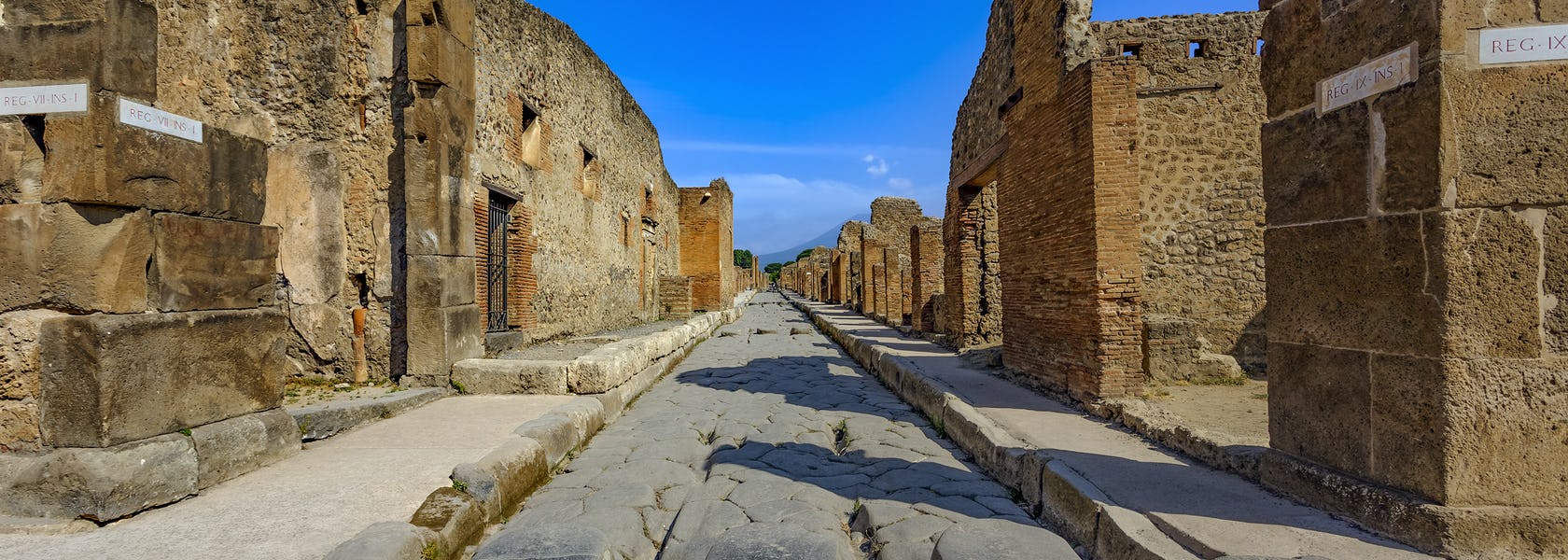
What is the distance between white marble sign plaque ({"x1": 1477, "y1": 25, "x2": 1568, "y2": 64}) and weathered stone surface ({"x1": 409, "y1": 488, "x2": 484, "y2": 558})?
4228 millimetres

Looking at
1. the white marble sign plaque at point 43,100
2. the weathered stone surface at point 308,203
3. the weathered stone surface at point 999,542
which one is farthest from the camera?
the weathered stone surface at point 308,203

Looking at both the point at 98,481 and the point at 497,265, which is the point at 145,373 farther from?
the point at 497,265

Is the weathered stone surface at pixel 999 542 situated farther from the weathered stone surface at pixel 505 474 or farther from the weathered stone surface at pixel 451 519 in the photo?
the weathered stone surface at pixel 505 474

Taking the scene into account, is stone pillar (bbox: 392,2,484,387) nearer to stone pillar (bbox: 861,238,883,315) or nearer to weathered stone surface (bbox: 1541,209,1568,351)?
weathered stone surface (bbox: 1541,209,1568,351)

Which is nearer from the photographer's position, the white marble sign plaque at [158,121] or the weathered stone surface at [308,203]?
the white marble sign plaque at [158,121]

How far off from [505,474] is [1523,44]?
14.9 ft

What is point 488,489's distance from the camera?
3006 millimetres

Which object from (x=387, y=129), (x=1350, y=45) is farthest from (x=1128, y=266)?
(x=387, y=129)

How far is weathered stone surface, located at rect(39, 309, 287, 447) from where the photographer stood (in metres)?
2.65

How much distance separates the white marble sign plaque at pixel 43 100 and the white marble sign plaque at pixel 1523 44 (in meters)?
5.58

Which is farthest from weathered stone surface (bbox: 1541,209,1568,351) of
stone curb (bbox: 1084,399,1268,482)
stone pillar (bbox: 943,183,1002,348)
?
stone pillar (bbox: 943,183,1002,348)

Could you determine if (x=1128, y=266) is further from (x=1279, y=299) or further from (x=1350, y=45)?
(x=1350, y=45)

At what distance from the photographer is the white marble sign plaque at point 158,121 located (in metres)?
2.83

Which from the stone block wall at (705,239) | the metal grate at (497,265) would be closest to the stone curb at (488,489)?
the metal grate at (497,265)
